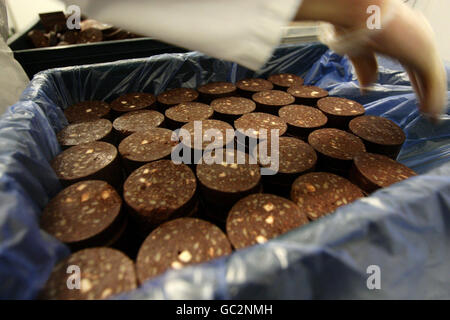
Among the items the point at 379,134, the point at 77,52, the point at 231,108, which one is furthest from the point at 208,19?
the point at 77,52

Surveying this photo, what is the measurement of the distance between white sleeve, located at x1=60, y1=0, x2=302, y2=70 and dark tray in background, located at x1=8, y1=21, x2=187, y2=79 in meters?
1.77

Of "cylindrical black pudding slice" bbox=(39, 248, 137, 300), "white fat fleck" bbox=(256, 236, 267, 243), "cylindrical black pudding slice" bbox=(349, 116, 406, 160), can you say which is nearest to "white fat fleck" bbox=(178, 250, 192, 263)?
"cylindrical black pudding slice" bbox=(39, 248, 137, 300)

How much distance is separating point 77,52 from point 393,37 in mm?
2477

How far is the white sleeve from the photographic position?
77cm

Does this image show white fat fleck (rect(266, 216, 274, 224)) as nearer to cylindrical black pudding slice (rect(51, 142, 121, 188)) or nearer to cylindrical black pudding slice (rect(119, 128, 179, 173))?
cylindrical black pudding slice (rect(119, 128, 179, 173))

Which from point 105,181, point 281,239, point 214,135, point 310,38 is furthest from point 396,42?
point 310,38

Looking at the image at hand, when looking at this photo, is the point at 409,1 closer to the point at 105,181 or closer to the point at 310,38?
the point at 310,38

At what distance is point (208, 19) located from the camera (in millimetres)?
783

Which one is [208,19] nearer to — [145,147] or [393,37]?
[393,37]

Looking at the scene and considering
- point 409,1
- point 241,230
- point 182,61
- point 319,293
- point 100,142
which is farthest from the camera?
point 409,1

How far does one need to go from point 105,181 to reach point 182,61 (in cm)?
124

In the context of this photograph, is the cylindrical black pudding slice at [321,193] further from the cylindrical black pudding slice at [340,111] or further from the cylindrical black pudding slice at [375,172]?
the cylindrical black pudding slice at [340,111]

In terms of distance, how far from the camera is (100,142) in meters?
1.49

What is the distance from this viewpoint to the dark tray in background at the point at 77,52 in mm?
2158
